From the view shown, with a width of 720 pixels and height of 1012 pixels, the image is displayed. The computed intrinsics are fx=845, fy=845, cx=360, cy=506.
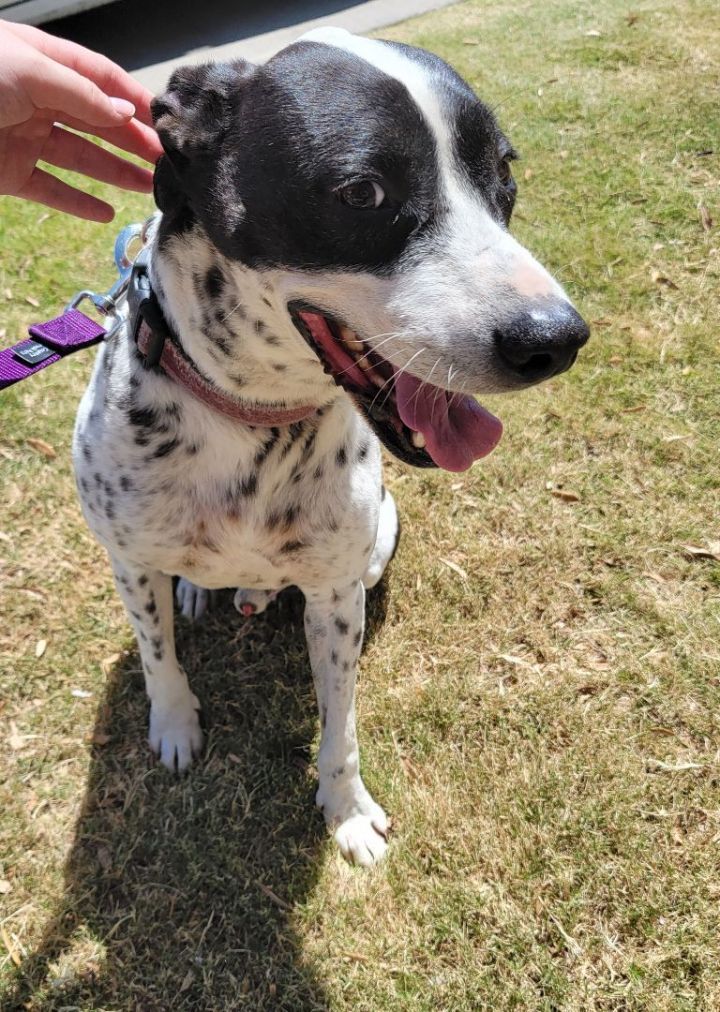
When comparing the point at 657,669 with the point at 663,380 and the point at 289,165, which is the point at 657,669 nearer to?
the point at 663,380

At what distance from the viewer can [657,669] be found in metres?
3.22

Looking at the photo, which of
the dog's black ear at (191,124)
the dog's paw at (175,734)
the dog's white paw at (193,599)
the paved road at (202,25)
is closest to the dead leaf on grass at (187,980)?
the dog's paw at (175,734)

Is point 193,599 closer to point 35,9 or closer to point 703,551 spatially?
point 703,551

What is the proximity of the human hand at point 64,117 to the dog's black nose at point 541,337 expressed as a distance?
3.47 feet

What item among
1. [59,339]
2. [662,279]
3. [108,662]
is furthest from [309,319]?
[662,279]

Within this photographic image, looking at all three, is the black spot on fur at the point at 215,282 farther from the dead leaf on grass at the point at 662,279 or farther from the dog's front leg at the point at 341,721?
the dead leaf on grass at the point at 662,279

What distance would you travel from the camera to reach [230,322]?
6.45 feet

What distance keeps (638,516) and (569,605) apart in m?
0.59

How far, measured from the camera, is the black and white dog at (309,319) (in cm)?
173

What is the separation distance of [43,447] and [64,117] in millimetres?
1946

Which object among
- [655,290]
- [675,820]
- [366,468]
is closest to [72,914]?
[366,468]

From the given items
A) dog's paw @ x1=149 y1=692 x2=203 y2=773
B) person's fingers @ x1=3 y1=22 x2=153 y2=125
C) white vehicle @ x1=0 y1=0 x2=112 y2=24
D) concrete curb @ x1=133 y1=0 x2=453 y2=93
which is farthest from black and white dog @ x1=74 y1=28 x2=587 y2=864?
white vehicle @ x1=0 y1=0 x2=112 y2=24

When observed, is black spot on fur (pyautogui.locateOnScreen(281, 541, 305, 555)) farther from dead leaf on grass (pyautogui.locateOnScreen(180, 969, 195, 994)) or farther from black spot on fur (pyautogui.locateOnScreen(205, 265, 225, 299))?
dead leaf on grass (pyautogui.locateOnScreen(180, 969, 195, 994))

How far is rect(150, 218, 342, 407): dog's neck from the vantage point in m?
1.92
